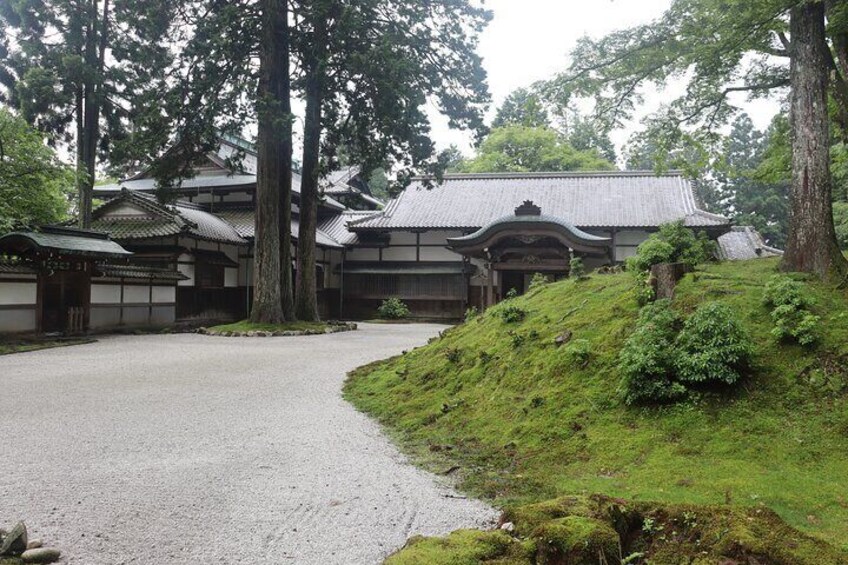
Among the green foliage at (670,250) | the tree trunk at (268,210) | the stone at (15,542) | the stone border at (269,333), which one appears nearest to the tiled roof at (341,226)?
the tree trunk at (268,210)

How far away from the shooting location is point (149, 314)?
718 inches

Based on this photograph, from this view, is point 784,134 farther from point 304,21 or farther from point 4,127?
point 4,127

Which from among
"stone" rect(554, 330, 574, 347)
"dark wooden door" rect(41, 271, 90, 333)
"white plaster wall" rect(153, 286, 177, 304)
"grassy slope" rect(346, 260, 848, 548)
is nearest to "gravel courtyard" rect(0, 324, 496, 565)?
"grassy slope" rect(346, 260, 848, 548)

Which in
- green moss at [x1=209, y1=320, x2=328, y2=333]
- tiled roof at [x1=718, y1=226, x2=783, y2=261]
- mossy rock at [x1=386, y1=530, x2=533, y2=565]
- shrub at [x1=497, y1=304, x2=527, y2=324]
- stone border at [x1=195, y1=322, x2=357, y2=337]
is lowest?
stone border at [x1=195, y1=322, x2=357, y2=337]

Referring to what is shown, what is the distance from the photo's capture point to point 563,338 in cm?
632

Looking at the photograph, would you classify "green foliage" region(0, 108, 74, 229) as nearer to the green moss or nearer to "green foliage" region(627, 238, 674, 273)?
the green moss

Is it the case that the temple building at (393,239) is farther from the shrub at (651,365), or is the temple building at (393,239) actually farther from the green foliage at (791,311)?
the shrub at (651,365)

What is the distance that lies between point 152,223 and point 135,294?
11.4 feet

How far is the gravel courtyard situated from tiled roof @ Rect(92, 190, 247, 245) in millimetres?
11485

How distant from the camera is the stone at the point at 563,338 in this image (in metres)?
6.27

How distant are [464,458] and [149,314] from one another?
54.0ft

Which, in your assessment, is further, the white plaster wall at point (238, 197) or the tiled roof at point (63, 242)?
the white plaster wall at point (238, 197)

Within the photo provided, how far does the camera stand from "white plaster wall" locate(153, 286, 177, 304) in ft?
60.9

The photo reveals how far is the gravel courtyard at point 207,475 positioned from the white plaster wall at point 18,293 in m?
5.94
